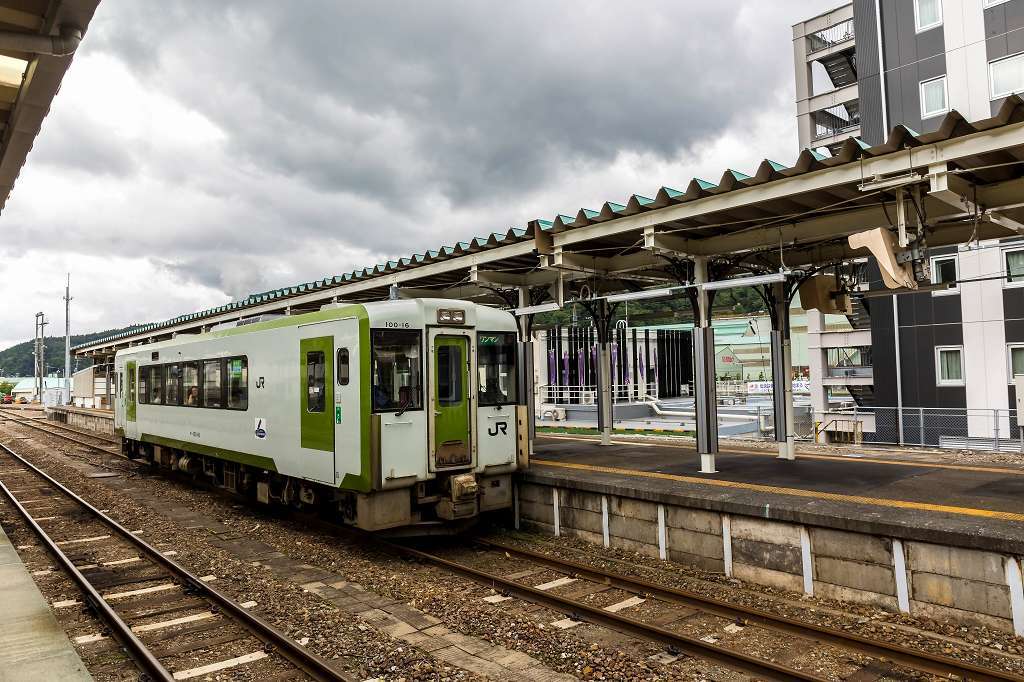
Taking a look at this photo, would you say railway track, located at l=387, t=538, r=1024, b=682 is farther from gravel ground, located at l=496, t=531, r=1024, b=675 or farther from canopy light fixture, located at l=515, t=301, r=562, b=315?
canopy light fixture, located at l=515, t=301, r=562, b=315

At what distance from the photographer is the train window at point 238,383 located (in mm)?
11688

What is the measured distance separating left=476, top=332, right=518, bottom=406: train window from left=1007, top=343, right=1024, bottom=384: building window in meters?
17.9

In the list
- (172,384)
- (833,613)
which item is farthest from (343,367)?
(172,384)

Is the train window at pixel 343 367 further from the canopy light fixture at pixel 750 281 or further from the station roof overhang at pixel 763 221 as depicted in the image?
the canopy light fixture at pixel 750 281

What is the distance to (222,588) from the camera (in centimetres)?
793

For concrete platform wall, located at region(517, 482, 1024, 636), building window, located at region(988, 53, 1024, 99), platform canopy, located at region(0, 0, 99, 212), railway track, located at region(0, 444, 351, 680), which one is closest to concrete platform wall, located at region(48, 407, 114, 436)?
railway track, located at region(0, 444, 351, 680)

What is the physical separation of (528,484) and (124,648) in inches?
234

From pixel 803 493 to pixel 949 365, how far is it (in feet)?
56.1

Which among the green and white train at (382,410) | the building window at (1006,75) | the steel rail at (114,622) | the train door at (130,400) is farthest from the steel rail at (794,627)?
the building window at (1006,75)

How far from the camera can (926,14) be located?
22.4 meters

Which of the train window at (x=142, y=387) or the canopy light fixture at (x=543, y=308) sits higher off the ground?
the canopy light fixture at (x=543, y=308)

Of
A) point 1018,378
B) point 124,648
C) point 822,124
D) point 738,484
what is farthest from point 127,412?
point 822,124

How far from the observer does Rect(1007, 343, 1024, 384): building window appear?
20.2 metres

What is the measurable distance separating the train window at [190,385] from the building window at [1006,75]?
76.9ft
